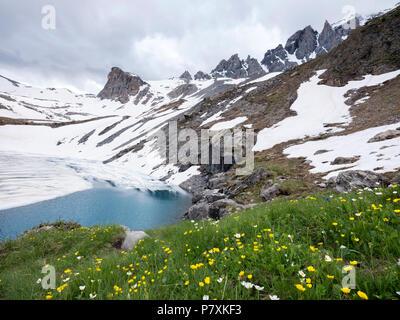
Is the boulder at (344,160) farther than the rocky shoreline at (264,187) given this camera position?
Yes

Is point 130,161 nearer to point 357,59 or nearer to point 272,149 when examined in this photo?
point 272,149

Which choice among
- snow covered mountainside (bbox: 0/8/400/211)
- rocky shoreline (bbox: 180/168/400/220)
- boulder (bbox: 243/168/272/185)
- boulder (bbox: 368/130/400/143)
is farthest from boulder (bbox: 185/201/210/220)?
boulder (bbox: 368/130/400/143)

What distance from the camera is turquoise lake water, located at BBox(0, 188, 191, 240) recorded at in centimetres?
1603

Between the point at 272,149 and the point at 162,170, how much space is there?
70.2 ft

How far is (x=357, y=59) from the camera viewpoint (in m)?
39.4

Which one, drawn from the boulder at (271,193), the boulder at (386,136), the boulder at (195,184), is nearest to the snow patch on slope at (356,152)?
the boulder at (386,136)

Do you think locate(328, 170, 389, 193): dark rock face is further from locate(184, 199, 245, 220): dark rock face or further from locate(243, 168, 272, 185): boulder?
locate(243, 168, 272, 185): boulder

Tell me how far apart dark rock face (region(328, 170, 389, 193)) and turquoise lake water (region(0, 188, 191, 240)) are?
12767 millimetres

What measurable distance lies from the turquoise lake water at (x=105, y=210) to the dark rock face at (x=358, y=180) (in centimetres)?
1277

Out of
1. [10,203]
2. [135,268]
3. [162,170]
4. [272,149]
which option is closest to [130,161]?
[162,170]

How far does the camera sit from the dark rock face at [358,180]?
292 inches

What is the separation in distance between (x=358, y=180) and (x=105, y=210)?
2108cm

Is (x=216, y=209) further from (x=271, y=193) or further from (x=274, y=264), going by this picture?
(x=274, y=264)

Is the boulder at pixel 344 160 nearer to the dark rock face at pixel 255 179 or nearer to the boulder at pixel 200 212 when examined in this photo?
the dark rock face at pixel 255 179
